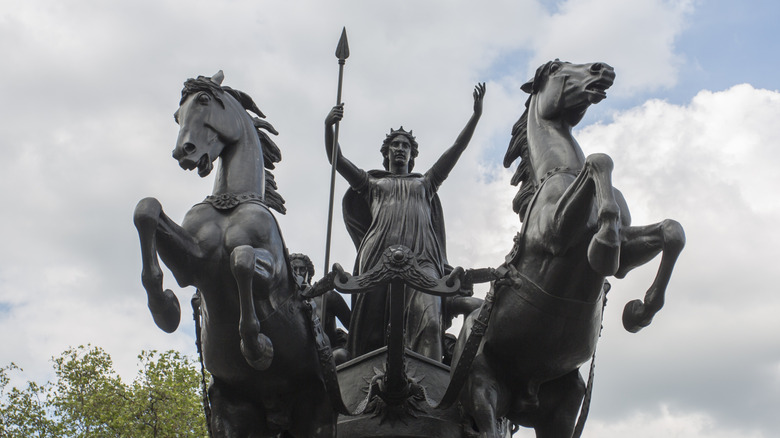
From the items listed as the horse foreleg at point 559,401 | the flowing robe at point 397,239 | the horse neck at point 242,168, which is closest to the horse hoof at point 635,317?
the horse foreleg at point 559,401

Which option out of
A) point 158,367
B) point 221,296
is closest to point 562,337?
point 221,296

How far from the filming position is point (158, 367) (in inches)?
902

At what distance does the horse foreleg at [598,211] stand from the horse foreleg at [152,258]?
283 centimetres

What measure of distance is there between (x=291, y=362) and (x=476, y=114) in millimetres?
3491

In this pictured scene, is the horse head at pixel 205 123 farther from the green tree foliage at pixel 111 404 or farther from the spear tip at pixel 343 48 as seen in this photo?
the green tree foliage at pixel 111 404

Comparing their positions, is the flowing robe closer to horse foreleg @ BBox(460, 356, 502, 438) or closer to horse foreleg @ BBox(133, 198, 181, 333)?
horse foreleg @ BBox(460, 356, 502, 438)

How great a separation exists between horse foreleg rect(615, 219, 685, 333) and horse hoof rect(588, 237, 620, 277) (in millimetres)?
383

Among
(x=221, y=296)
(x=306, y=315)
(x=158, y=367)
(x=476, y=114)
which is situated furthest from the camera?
(x=158, y=367)

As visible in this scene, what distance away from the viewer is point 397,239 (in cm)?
931

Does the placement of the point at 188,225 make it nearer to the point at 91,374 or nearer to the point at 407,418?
the point at 407,418

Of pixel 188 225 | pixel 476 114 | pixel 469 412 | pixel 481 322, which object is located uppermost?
pixel 476 114

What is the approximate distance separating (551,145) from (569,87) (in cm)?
51

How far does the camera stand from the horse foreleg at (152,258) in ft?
21.3

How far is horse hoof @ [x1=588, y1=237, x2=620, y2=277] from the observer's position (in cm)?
599
